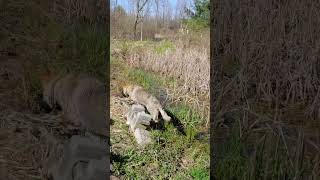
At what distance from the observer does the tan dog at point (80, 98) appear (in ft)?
6.69

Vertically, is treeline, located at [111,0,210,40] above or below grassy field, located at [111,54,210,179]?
above

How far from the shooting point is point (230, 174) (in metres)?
1.96

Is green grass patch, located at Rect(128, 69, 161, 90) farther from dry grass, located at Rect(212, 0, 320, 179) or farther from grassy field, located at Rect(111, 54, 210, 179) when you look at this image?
dry grass, located at Rect(212, 0, 320, 179)

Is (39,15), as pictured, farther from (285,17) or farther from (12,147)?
(285,17)

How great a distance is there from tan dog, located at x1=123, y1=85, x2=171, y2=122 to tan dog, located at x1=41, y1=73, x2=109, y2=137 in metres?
0.12

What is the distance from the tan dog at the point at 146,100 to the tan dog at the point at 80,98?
0.12 m

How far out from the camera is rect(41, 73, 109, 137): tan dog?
204cm

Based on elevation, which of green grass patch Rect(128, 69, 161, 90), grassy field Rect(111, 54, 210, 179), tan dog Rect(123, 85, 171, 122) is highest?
green grass patch Rect(128, 69, 161, 90)

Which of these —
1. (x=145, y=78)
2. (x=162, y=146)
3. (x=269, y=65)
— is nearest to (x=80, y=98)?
(x=145, y=78)

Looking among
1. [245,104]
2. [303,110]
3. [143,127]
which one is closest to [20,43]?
[143,127]

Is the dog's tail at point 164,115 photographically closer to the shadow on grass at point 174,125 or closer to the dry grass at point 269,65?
the shadow on grass at point 174,125

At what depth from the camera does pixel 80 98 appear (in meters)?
2.17

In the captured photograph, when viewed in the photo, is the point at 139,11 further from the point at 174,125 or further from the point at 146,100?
the point at 174,125

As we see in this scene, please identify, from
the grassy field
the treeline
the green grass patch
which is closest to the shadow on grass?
the grassy field
